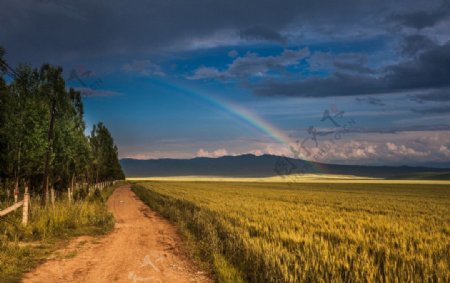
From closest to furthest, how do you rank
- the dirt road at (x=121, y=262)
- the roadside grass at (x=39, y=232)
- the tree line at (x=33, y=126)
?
the dirt road at (x=121, y=262) < the roadside grass at (x=39, y=232) < the tree line at (x=33, y=126)

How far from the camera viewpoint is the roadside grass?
35.7 feet

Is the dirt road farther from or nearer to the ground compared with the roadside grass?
nearer to the ground

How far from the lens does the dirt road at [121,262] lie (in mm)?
9852

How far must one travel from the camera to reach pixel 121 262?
11523 millimetres

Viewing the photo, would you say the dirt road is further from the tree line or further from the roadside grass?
the tree line

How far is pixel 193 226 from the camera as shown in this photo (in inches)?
733

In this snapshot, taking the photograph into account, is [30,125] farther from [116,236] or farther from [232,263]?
[232,263]

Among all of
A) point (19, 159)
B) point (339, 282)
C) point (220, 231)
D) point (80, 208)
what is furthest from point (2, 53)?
point (339, 282)

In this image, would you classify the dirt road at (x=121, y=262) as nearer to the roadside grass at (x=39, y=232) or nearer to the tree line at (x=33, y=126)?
the roadside grass at (x=39, y=232)

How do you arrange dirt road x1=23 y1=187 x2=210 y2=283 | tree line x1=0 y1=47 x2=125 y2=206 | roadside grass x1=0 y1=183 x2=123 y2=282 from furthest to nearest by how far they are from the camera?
tree line x1=0 y1=47 x2=125 y2=206 → roadside grass x1=0 y1=183 x2=123 y2=282 → dirt road x1=23 y1=187 x2=210 y2=283

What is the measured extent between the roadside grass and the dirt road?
550mm

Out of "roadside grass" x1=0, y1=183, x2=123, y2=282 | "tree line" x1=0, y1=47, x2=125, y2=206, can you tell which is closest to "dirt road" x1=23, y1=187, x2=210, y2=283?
"roadside grass" x1=0, y1=183, x2=123, y2=282

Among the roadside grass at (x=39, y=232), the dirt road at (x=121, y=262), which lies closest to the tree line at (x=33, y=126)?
the roadside grass at (x=39, y=232)

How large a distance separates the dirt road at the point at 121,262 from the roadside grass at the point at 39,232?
0.55 metres
